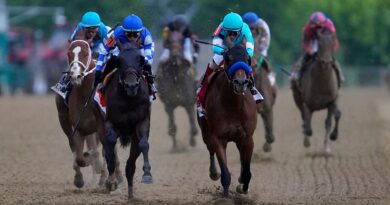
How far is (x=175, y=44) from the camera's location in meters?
20.0

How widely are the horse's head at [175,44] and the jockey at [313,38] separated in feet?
7.54

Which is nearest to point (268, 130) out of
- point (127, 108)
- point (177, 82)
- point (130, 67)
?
point (177, 82)

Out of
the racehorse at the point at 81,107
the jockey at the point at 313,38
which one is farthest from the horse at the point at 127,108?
the jockey at the point at 313,38

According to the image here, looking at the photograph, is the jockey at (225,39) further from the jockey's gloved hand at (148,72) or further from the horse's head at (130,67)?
the horse's head at (130,67)

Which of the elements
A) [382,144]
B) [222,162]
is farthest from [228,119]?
[382,144]

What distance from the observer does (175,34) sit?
781 inches

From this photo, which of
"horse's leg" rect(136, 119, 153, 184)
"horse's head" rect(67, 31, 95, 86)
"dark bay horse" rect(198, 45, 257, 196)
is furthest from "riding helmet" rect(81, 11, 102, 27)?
"dark bay horse" rect(198, 45, 257, 196)

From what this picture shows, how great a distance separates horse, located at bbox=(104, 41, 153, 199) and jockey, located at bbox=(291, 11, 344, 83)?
24.1ft

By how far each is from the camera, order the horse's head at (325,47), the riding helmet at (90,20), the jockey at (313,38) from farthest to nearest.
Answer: the jockey at (313,38)
the horse's head at (325,47)
the riding helmet at (90,20)

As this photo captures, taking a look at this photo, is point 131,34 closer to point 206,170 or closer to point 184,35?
point 206,170

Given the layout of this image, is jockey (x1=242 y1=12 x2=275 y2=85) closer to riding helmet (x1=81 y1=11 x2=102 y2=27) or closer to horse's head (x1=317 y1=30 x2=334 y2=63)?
horse's head (x1=317 y1=30 x2=334 y2=63)

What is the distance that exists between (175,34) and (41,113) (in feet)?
40.2

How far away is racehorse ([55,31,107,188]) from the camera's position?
13164mm

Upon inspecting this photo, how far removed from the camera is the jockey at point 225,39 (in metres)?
12.4
